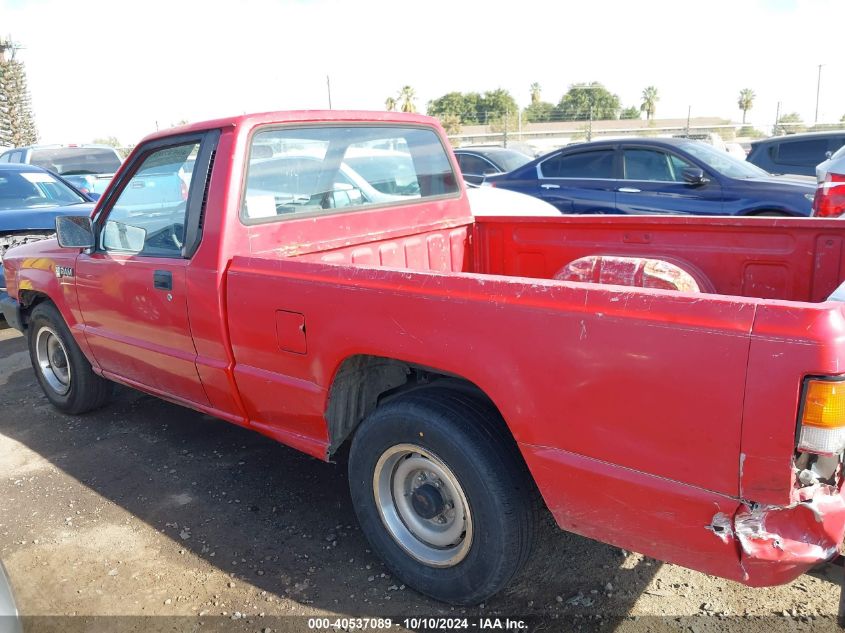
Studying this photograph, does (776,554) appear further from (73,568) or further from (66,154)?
(66,154)

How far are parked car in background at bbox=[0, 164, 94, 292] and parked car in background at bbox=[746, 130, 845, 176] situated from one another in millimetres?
10002

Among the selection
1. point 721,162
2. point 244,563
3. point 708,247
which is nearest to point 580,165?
point 721,162

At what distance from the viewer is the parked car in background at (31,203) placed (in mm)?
6781

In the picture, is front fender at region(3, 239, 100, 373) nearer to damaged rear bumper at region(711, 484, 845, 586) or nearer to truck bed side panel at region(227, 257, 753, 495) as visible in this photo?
truck bed side panel at region(227, 257, 753, 495)

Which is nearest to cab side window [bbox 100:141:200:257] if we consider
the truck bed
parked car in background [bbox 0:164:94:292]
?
the truck bed

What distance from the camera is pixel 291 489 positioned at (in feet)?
11.5

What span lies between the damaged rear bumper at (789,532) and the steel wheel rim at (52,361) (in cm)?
422

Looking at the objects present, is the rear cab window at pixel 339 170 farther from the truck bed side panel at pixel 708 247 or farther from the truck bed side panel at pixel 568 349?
the truck bed side panel at pixel 568 349

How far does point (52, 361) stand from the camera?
4.64m

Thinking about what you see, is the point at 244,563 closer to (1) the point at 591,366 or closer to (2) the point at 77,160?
(1) the point at 591,366

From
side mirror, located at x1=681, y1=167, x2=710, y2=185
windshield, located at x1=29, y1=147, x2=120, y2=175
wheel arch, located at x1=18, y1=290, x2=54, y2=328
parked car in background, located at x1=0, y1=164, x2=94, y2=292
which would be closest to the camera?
wheel arch, located at x1=18, y1=290, x2=54, y2=328

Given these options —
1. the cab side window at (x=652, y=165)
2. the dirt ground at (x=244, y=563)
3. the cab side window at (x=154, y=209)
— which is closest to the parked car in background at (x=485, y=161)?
the cab side window at (x=652, y=165)

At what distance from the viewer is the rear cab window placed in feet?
10.4

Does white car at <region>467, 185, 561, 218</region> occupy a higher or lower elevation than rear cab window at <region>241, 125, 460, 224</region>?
lower
